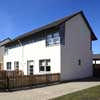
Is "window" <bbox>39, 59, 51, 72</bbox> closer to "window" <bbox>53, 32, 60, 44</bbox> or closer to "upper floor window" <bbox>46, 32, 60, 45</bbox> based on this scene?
"upper floor window" <bbox>46, 32, 60, 45</bbox>

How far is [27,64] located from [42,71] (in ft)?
11.6

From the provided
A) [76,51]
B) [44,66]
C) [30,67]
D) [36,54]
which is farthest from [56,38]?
[30,67]

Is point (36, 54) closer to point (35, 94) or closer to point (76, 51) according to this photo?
point (76, 51)

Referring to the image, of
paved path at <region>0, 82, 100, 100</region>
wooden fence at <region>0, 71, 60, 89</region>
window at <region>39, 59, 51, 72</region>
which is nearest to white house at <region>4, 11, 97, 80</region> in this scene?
window at <region>39, 59, 51, 72</region>

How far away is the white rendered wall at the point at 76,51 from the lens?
1742cm

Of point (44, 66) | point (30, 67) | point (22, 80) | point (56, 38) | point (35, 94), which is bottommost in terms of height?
point (35, 94)

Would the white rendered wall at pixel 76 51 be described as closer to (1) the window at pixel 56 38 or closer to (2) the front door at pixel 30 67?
(1) the window at pixel 56 38

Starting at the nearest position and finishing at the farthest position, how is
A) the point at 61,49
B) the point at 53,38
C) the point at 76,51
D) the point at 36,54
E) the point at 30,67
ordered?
the point at 61,49, the point at 53,38, the point at 76,51, the point at 36,54, the point at 30,67

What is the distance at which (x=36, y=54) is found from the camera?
19750mm

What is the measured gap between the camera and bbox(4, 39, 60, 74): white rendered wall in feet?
55.9

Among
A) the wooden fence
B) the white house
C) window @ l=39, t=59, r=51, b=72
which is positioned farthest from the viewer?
window @ l=39, t=59, r=51, b=72

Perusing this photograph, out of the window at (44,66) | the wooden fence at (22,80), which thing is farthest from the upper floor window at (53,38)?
the wooden fence at (22,80)

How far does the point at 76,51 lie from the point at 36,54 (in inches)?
194

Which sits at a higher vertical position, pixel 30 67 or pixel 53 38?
pixel 53 38
